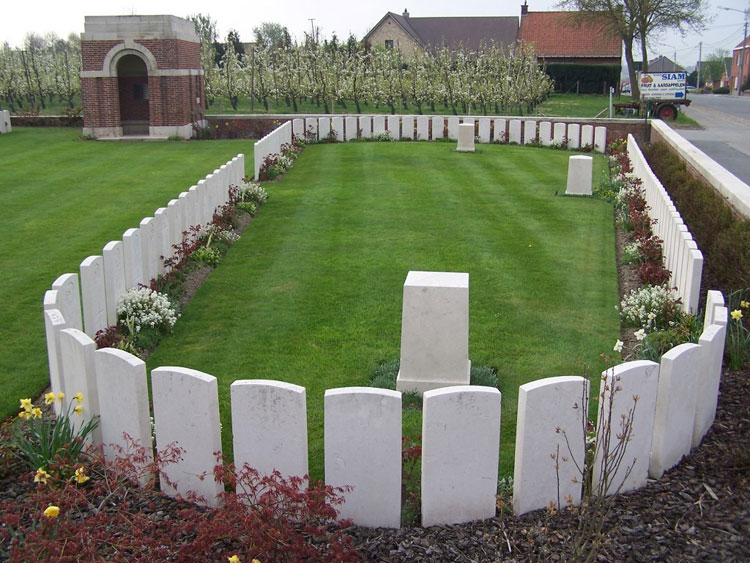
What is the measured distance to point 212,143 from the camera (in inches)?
881

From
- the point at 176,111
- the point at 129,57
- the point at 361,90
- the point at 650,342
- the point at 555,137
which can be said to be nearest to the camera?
the point at 650,342

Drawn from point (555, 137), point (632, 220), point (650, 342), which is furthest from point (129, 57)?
point (650, 342)

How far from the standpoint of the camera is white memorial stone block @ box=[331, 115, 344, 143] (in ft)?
73.6

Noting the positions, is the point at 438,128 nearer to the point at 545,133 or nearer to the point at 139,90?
the point at 545,133

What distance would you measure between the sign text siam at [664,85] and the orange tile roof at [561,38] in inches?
942

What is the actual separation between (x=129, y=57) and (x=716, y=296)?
23.8m

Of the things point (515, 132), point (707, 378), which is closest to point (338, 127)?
point (515, 132)

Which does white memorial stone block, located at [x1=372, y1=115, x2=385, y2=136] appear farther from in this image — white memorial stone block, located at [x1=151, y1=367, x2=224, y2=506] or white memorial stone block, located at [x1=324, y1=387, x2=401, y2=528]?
white memorial stone block, located at [x1=324, y1=387, x2=401, y2=528]

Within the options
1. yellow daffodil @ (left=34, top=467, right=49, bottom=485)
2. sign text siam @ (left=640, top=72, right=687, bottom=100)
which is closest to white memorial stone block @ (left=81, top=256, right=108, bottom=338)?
yellow daffodil @ (left=34, top=467, right=49, bottom=485)

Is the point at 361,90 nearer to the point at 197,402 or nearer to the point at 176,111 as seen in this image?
the point at 176,111

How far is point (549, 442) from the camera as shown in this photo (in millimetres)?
3846

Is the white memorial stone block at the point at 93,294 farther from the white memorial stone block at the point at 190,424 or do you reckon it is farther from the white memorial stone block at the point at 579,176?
the white memorial stone block at the point at 579,176

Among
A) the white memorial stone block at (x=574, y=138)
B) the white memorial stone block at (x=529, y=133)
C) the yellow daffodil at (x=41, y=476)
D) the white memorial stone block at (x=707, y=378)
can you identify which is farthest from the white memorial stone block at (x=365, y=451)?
the white memorial stone block at (x=529, y=133)

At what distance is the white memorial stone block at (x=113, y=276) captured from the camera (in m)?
6.31
